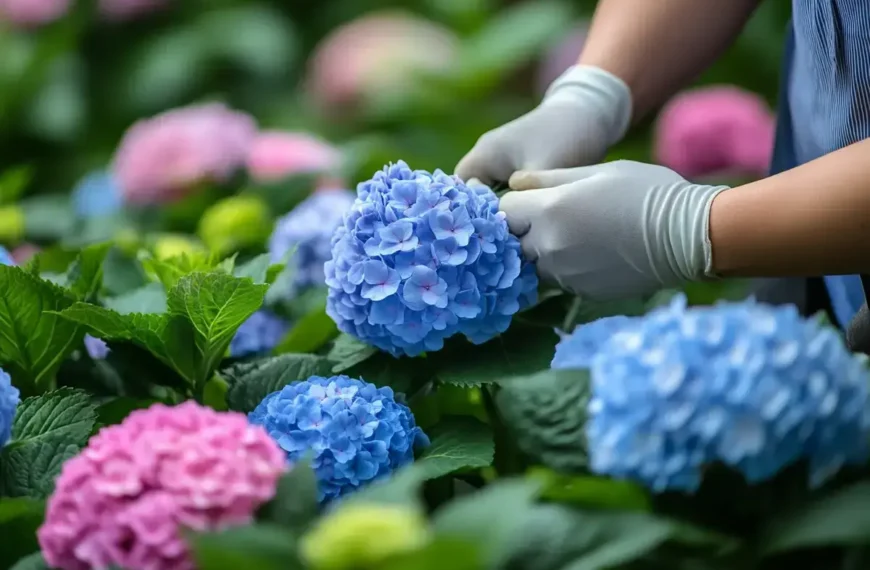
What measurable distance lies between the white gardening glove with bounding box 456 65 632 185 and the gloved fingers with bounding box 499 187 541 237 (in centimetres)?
10

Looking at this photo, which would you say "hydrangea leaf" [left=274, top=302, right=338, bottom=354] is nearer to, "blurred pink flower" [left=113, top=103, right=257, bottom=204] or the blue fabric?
the blue fabric

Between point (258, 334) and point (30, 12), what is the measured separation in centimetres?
170

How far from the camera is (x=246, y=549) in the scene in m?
0.54

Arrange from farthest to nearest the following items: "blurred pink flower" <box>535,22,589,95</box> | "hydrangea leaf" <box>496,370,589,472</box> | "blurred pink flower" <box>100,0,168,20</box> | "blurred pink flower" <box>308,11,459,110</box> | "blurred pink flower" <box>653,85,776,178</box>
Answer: "blurred pink flower" <box>100,0,168,20</box> → "blurred pink flower" <box>535,22,589,95</box> → "blurred pink flower" <box>308,11,459,110</box> → "blurred pink flower" <box>653,85,776,178</box> → "hydrangea leaf" <box>496,370,589,472</box>

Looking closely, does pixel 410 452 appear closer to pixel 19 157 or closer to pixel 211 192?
pixel 211 192

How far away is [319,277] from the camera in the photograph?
46.5 inches

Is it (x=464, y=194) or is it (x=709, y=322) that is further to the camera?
(x=464, y=194)

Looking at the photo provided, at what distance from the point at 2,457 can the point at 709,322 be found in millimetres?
514

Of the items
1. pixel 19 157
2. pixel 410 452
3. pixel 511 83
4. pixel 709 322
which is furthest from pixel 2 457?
pixel 511 83

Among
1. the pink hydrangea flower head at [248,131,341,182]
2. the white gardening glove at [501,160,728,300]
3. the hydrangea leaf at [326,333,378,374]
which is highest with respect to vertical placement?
the white gardening glove at [501,160,728,300]

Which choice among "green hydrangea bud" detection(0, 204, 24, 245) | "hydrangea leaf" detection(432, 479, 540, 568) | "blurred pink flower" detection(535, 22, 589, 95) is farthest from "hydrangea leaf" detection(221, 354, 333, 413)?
"blurred pink flower" detection(535, 22, 589, 95)

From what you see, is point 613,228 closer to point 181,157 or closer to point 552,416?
point 552,416

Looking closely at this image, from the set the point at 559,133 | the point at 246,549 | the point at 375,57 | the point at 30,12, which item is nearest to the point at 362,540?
the point at 246,549

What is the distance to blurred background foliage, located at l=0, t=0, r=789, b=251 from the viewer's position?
2078mm
